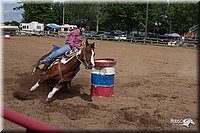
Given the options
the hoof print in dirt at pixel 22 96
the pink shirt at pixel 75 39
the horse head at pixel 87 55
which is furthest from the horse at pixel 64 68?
the hoof print in dirt at pixel 22 96

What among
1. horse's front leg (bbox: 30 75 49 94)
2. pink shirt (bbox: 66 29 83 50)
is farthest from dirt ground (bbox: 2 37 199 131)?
pink shirt (bbox: 66 29 83 50)

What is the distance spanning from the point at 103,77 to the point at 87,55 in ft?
3.00

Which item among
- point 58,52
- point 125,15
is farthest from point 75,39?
point 125,15

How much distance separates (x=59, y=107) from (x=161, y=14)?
6619 centimetres

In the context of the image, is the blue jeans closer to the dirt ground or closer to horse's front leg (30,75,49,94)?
horse's front leg (30,75,49,94)

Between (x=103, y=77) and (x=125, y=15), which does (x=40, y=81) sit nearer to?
(x=103, y=77)

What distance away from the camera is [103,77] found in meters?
7.60

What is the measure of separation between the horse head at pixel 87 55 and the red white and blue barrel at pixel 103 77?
62cm

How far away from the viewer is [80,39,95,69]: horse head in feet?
22.6

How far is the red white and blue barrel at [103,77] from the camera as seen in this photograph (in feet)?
24.7

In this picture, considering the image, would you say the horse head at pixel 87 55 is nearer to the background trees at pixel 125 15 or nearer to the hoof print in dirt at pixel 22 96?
the hoof print in dirt at pixel 22 96

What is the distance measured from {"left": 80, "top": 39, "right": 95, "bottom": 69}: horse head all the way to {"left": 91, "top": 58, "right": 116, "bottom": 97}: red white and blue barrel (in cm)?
62

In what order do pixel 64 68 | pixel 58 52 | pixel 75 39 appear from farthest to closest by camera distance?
pixel 58 52, pixel 75 39, pixel 64 68

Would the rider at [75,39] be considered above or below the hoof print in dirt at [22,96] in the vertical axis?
above
